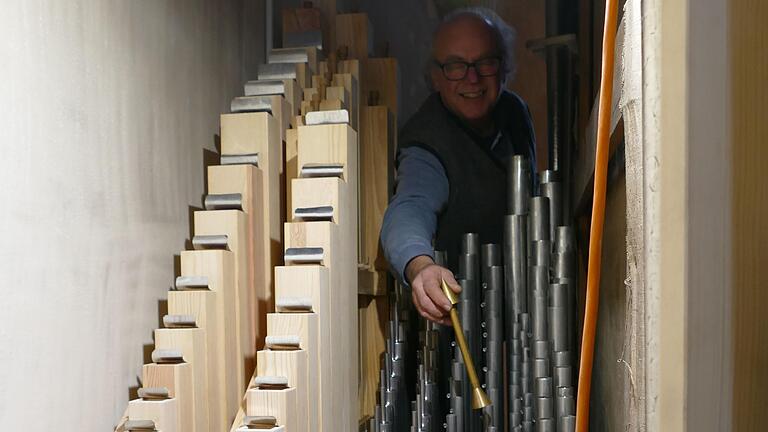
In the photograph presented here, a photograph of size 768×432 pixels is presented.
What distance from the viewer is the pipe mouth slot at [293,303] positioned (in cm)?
117

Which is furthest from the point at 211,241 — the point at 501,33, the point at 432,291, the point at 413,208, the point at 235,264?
the point at 501,33

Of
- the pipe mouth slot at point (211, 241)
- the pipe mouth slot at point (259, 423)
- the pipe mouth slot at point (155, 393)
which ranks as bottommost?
the pipe mouth slot at point (259, 423)

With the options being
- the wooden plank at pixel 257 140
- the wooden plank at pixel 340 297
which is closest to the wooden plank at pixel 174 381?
the wooden plank at pixel 340 297

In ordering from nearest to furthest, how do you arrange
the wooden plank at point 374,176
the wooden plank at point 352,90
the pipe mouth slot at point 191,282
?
the pipe mouth slot at point 191,282 → the wooden plank at point 352,90 → the wooden plank at point 374,176

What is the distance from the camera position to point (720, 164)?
23.1 inches

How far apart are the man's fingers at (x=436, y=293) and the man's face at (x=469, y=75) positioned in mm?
685

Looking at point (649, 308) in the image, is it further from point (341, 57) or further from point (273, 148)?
point (341, 57)

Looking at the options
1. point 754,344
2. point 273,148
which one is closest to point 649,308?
point 754,344

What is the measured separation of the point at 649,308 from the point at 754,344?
3.0 inches

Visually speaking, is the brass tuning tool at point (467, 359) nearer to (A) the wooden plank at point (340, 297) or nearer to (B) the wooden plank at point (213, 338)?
(A) the wooden plank at point (340, 297)

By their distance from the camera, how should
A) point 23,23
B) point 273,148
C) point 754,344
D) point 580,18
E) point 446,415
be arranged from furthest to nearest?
point 580,18, point 446,415, point 273,148, point 23,23, point 754,344

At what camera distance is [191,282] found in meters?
1.18

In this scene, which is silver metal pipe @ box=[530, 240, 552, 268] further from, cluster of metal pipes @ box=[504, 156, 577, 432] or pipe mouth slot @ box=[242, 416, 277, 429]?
pipe mouth slot @ box=[242, 416, 277, 429]

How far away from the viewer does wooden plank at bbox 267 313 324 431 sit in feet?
3.76
